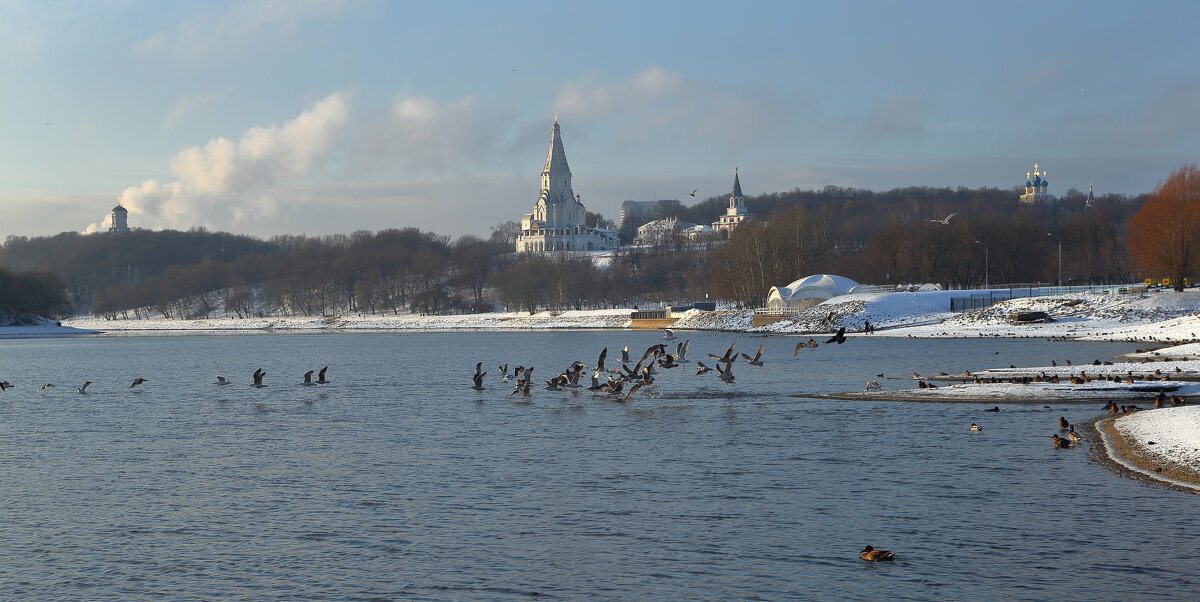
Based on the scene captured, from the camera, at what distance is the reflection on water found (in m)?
14.1

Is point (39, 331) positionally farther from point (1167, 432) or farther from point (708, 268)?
point (1167, 432)

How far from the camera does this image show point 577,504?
1838 cm

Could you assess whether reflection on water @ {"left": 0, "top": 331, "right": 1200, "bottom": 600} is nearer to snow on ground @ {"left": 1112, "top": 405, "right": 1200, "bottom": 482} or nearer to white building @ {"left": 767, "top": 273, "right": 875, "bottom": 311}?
snow on ground @ {"left": 1112, "top": 405, "right": 1200, "bottom": 482}

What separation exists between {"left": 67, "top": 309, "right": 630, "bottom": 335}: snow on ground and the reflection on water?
3656 inches

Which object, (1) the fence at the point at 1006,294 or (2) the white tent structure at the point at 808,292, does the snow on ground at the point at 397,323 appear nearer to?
(2) the white tent structure at the point at 808,292

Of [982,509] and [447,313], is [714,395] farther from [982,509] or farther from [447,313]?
[447,313]

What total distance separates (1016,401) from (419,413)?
1556cm

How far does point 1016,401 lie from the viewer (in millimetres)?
31109

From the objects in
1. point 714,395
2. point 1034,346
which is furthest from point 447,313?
point 714,395

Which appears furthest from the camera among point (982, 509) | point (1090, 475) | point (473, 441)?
point (473, 441)

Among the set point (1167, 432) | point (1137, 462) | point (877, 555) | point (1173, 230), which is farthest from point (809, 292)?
point (877, 555)

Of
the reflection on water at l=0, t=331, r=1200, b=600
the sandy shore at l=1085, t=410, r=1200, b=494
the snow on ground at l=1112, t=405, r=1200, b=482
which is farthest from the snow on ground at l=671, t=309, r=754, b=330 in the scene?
the sandy shore at l=1085, t=410, r=1200, b=494

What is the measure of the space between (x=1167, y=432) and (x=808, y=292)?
3206 inches

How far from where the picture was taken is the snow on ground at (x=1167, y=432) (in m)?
20.5
